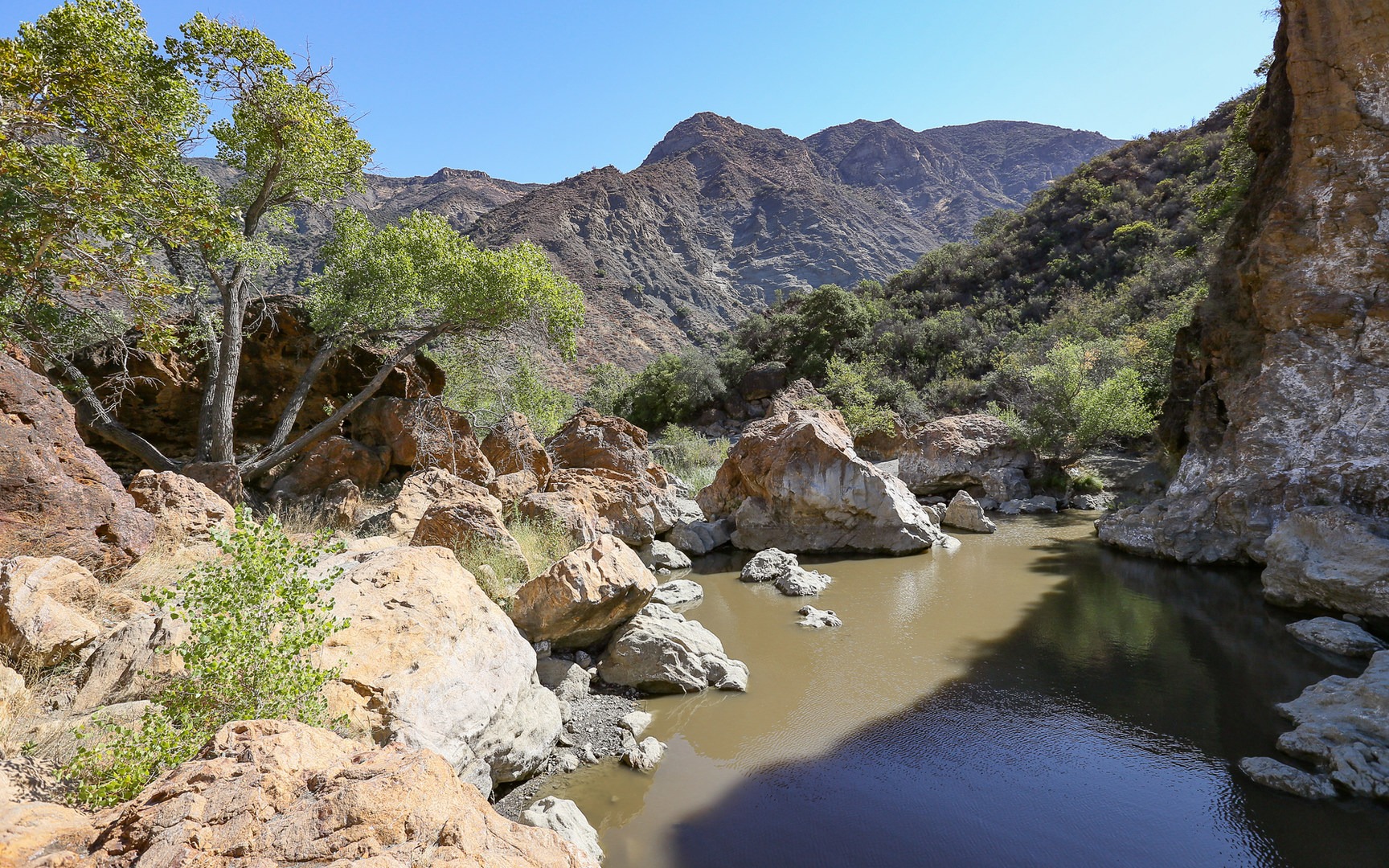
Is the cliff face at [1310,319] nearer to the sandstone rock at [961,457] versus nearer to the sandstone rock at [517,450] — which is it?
the sandstone rock at [961,457]

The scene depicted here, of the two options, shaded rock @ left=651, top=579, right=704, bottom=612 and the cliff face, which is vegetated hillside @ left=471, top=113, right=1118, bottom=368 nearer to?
shaded rock @ left=651, top=579, right=704, bottom=612

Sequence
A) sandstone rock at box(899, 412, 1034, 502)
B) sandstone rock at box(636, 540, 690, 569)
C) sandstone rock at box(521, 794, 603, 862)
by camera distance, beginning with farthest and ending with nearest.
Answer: sandstone rock at box(899, 412, 1034, 502), sandstone rock at box(636, 540, 690, 569), sandstone rock at box(521, 794, 603, 862)

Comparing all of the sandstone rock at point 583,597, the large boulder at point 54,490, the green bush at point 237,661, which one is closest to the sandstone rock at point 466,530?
the sandstone rock at point 583,597

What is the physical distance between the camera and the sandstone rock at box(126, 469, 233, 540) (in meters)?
6.51

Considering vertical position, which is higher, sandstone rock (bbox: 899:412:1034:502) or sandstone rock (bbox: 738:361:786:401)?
sandstone rock (bbox: 738:361:786:401)

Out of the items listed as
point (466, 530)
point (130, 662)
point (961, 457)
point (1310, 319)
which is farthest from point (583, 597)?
point (961, 457)

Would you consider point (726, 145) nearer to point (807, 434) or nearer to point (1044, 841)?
point (807, 434)

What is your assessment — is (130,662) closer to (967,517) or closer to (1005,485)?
(967,517)

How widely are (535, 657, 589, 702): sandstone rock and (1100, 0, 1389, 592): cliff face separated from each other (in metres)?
10.0

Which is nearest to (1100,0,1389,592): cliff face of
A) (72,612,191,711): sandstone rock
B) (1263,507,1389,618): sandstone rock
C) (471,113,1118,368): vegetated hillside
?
(1263,507,1389,618): sandstone rock

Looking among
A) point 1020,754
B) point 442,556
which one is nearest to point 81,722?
point 442,556

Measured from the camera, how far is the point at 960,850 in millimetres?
4691

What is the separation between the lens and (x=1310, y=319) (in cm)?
1085

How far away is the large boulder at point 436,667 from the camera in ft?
13.6
